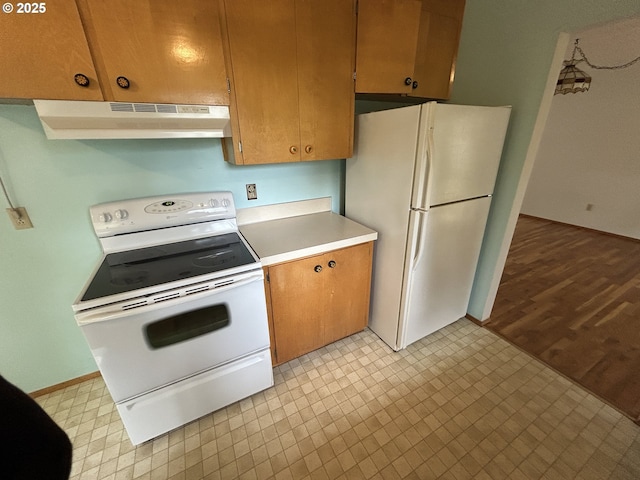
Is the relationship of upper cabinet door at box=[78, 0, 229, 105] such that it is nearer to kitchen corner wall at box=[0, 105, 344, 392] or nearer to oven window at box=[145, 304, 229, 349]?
kitchen corner wall at box=[0, 105, 344, 392]

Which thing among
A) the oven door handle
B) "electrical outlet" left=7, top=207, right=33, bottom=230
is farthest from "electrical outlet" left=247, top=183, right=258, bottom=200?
"electrical outlet" left=7, top=207, right=33, bottom=230

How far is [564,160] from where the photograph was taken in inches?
169

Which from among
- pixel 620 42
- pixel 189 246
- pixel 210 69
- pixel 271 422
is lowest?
pixel 271 422

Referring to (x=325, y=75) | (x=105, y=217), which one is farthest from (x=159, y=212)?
(x=325, y=75)

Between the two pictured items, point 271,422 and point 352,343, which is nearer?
point 271,422

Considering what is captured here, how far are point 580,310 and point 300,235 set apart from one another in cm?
263

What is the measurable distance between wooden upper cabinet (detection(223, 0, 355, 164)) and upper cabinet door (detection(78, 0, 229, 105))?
10 centimetres

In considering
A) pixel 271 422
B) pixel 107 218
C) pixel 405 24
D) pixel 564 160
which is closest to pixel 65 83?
pixel 107 218

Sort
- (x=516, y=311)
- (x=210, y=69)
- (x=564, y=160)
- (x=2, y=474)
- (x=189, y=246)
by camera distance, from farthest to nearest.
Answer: (x=564, y=160) < (x=516, y=311) < (x=189, y=246) < (x=210, y=69) < (x=2, y=474)

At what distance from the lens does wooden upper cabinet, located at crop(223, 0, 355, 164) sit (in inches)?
50.4

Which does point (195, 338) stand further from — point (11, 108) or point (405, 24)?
point (405, 24)

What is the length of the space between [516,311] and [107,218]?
3157 mm

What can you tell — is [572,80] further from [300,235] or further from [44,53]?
[44,53]

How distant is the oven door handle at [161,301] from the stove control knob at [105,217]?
23.8 inches
